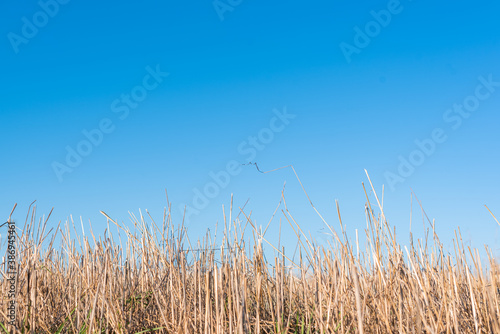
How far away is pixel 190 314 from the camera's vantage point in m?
2.69

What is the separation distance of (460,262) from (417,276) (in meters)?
0.92

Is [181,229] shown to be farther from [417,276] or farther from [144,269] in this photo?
[417,276]

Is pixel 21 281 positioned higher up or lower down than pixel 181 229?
lower down

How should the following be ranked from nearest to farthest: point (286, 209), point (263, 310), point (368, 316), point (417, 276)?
point (417, 276), point (368, 316), point (286, 209), point (263, 310)

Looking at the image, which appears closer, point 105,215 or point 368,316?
point 368,316

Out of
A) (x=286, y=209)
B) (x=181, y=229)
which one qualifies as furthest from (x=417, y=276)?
(x=181, y=229)

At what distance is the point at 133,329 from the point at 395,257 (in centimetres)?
163

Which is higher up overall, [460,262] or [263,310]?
[460,262]

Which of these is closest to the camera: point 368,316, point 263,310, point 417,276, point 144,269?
point 417,276

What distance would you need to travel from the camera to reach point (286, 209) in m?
2.79

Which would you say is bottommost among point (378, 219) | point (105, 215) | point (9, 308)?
point (9, 308)

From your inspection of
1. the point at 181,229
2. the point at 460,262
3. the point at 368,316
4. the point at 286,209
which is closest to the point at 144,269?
the point at 181,229

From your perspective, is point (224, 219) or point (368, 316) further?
point (224, 219)

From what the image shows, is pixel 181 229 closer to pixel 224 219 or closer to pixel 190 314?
pixel 224 219
